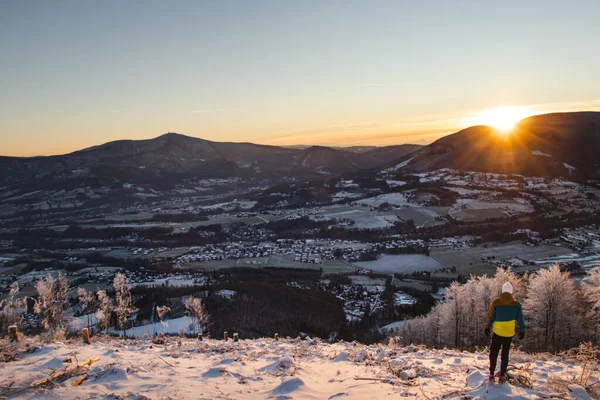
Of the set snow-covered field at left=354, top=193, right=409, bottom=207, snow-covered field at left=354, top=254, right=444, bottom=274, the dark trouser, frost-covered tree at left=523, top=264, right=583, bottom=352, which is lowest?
snow-covered field at left=354, top=254, right=444, bottom=274

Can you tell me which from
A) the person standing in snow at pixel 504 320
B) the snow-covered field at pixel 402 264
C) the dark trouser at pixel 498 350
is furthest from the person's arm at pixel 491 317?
the snow-covered field at pixel 402 264

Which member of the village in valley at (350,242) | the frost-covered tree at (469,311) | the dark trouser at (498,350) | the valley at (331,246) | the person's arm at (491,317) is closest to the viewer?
the dark trouser at (498,350)

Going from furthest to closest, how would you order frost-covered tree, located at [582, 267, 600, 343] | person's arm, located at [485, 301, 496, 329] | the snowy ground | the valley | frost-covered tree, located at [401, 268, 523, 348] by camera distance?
the valley → frost-covered tree, located at [401, 268, 523, 348] → frost-covered tree, located at [582, 267, 600, 343] → person's arm, located at [485, 301, 496, 329] → the snowy ground

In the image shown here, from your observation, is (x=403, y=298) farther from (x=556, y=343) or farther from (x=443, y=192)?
(x=443, y=192)

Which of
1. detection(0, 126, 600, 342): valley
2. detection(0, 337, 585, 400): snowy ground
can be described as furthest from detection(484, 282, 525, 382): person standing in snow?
detection(0, 126, 600, 342): valley

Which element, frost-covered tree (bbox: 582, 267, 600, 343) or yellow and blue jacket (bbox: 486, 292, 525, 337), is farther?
frost-covered tree (bbox: 582, 267, 600, 343)

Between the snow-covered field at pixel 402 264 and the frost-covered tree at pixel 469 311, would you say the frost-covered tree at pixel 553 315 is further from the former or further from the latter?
the snow-covered field at pixel 402 264

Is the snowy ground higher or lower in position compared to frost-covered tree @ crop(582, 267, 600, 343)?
higher

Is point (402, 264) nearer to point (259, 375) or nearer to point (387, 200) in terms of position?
point (387, 200)

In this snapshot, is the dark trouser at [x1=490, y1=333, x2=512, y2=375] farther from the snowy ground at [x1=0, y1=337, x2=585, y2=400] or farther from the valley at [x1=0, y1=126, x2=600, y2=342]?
the valley at [x1=0, y1=126, x2=600, y2=342]
